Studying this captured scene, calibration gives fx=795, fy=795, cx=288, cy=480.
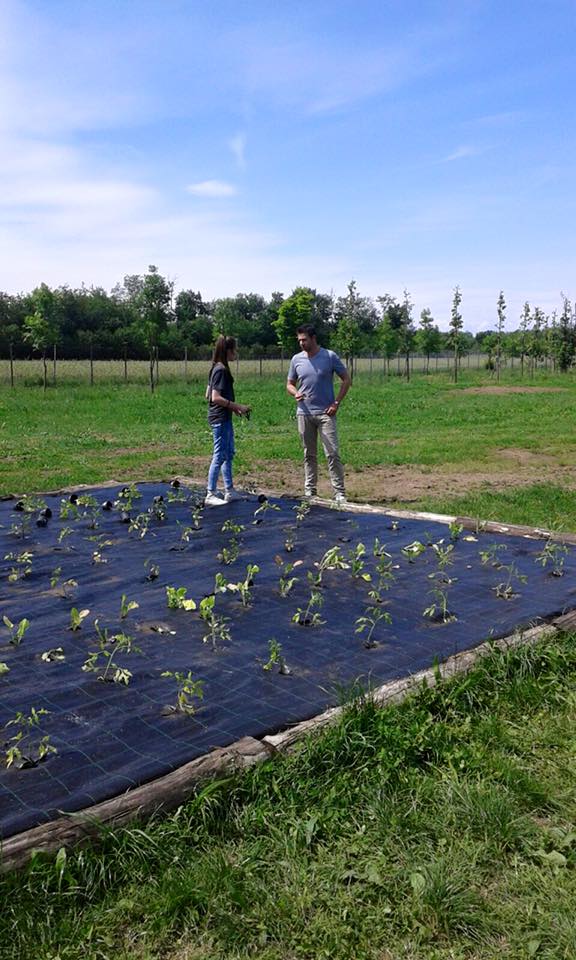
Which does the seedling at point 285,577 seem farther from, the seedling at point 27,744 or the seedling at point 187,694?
the seedling at point 27,744

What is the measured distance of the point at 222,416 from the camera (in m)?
8.28

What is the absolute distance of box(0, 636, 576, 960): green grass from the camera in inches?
90.7

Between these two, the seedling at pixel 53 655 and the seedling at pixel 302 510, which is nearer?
the seedling at pixel 53 655

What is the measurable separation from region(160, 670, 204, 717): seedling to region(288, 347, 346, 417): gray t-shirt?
5.11 meters

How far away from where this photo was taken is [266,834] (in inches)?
110

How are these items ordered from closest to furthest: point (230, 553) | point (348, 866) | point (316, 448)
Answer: point (348, 866) → point (230, 553) → point (316, 448)

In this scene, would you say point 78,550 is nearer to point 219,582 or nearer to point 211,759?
point 219,582

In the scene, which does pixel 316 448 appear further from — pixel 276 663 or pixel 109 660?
pixel 109 660

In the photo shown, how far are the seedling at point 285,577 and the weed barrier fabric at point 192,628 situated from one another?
55mm

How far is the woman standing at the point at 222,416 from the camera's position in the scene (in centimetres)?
816

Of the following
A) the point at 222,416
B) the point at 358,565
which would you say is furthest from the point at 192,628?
the point at 222,416

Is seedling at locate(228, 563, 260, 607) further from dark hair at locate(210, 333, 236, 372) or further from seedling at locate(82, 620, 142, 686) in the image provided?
dark hair at locate(210, 333, 236, 372)

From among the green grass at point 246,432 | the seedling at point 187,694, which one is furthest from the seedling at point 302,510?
the seedling at point 187,694

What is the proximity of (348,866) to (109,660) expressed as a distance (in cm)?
169
